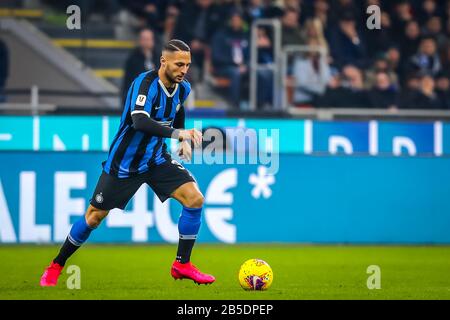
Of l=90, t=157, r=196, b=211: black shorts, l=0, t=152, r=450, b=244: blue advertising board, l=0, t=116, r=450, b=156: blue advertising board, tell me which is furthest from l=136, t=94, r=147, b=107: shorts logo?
l=0, t=116, r=450, b=156: blue advertising board

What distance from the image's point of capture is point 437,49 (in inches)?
770

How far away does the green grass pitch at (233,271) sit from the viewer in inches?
359

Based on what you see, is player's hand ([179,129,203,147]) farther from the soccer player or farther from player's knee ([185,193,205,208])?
player's knee ([185,193,205,208])

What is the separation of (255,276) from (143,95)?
1841 mm

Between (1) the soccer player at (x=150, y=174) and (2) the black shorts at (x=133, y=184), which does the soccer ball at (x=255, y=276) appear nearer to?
(1) the soccer player at (x=150, y=174)

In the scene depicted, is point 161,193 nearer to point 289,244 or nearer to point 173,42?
point 173,42

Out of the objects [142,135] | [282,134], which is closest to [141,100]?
[142,135]

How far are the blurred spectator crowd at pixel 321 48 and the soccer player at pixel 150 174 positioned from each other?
23.4 ft

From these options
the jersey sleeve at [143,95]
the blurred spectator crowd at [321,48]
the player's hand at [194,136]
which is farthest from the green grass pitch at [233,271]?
the blurred spectator crowd at [321,48]

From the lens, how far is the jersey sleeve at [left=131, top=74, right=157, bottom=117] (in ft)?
31.3

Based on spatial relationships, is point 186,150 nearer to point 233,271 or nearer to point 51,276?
point 51,276

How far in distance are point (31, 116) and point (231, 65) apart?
4.01m

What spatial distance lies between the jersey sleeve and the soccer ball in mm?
1585
